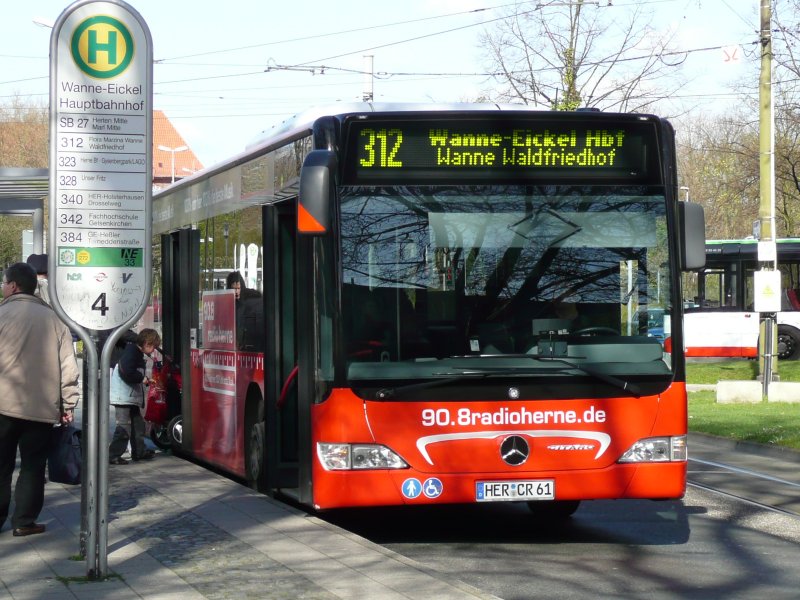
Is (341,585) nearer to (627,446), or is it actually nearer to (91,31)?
(627,446)

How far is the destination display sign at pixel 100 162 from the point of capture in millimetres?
7516

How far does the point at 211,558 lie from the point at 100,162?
2.36m

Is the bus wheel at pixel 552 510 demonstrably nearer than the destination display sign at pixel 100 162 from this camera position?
No

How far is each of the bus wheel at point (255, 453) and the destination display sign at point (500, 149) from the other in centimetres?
309

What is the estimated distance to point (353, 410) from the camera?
28.8ft

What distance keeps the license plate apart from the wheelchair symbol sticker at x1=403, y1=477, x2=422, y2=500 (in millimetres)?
373

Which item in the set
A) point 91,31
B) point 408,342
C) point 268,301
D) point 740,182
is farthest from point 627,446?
point 740,182

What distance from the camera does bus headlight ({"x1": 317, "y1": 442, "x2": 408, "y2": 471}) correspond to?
28.8 feet

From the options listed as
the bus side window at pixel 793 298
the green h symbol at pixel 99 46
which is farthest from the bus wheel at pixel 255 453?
the bus side window at pixel 793 298

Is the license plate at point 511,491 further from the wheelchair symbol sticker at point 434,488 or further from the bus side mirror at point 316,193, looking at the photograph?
the bus side mirror at point 316,193

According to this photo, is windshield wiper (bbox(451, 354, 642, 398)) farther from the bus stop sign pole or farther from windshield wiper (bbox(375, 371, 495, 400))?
the bus stop sign pole

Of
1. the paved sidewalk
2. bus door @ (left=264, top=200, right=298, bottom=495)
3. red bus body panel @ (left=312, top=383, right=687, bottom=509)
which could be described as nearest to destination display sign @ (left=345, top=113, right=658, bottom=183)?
red bus body panel @ (left=312, top=383, right=687, bottom=509)

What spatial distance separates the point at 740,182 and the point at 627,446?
3747 centimetres

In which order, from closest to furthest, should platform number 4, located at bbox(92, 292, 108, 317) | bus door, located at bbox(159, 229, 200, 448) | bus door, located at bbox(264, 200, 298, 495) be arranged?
1. platform number 4, located at bbox(92, 292, 108, 317)
2. bus door, located at bbox(264, 200, 298, 495)
3. bus door, located at bbox(159, 229, 200, 448)
